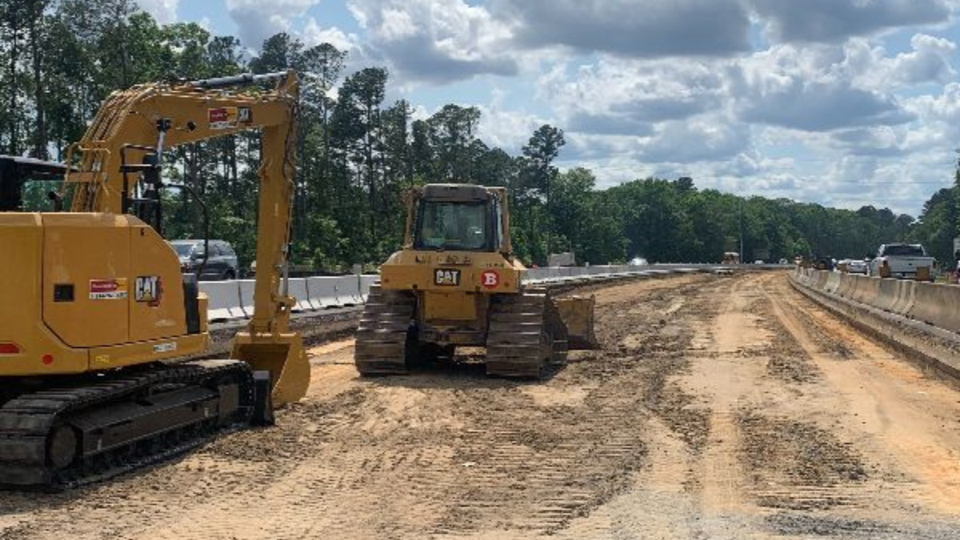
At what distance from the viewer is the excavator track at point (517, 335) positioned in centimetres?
1467

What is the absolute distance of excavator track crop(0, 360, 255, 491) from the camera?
305 inches

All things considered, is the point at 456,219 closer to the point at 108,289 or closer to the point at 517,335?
the point at 517,335

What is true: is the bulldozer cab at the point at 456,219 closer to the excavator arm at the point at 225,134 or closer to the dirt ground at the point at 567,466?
the dirt ground at the point at 567,466

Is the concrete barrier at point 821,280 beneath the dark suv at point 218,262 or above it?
beneath

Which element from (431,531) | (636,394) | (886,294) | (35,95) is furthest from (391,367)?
(35,95)

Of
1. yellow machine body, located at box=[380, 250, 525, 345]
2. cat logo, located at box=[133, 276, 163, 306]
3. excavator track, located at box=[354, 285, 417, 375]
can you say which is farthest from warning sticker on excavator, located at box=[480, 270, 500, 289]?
cat logo, located at box=[133, 276, 163, 306]

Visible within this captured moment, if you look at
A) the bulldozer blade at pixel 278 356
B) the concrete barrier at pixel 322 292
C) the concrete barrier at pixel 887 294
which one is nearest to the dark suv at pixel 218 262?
the concrete barrier at pixel 322 292

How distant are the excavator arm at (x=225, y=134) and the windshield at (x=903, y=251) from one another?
124 ft

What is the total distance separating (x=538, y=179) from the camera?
137 meters

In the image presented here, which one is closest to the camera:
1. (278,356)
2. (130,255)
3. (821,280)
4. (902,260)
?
(130,255)

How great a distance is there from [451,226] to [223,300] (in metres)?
9.08

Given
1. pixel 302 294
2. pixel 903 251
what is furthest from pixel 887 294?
pixel 903 251

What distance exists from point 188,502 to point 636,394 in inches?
270

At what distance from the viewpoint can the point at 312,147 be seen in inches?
3556
